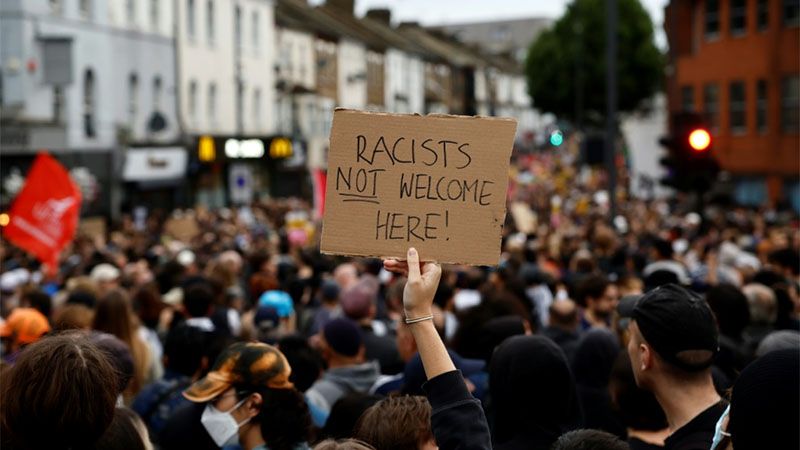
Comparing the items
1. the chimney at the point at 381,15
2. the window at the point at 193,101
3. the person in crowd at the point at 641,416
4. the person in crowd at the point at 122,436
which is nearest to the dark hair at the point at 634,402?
the person in crowd at the point at 641,416

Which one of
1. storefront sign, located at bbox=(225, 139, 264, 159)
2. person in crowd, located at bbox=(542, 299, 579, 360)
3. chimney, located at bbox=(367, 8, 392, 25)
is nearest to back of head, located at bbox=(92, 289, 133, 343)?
person in crowd, located at bbox=(542, 299, 579, 360)

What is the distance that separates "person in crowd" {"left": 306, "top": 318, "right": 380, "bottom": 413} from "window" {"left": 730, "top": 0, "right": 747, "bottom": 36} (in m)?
34.6

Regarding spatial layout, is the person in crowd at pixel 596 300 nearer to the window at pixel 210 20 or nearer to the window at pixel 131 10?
the window at pixel 131 10

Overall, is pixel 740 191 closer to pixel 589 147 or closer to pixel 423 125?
pixel 589 147

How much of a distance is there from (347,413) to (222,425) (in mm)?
645

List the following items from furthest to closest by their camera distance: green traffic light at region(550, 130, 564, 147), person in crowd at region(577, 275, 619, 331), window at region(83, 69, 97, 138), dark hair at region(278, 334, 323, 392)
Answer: window at region(83, 69, 97, 138)
green traffic light at region(550, 130, 564, 147)
person in crowd at region(577, 275, 619, 331)
dark hair at region(278, 334, 323, 392)

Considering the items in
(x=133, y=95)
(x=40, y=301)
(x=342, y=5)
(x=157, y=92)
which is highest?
(x=342, y=5)

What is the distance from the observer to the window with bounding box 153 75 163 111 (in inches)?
1660

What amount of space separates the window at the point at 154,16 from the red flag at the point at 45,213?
2792 centimetres

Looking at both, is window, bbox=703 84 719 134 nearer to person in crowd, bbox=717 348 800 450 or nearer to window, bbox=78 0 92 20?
window, bbox=78 0 92 20

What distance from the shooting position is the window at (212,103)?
155 feet

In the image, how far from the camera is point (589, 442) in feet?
12.5

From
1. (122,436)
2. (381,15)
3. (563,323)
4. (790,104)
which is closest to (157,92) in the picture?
(790,104)

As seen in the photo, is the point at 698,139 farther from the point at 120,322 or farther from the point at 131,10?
the point at 131,10
